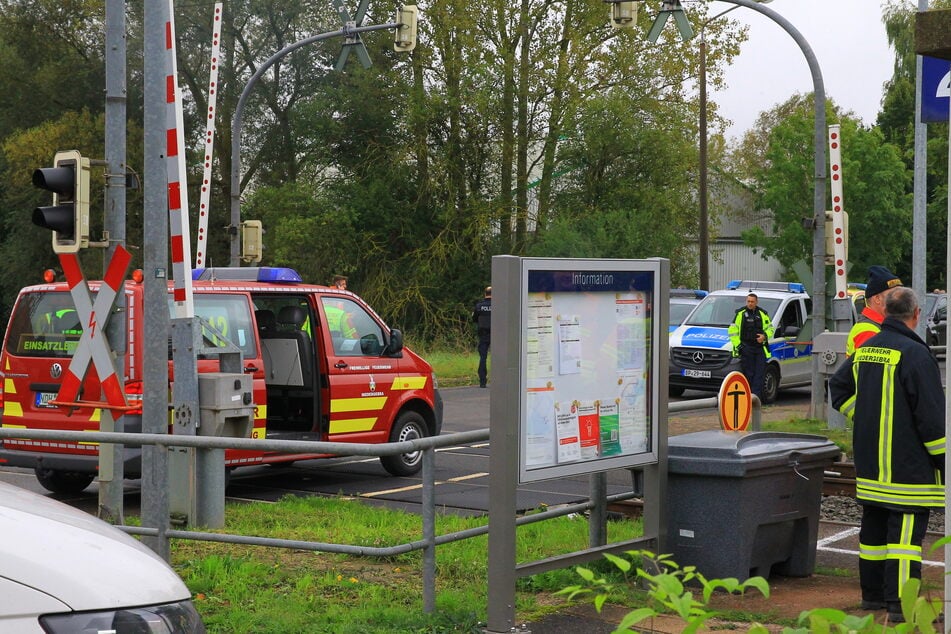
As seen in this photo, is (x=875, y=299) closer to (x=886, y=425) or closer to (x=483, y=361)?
(x=886, y=425)

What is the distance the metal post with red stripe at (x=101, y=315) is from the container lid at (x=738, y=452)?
4140 mm

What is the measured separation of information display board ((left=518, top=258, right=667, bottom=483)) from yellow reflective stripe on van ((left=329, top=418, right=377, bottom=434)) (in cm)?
538

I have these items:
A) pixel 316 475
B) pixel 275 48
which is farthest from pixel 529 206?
pixel 316 475

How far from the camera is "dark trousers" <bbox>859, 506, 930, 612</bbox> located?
650 cm

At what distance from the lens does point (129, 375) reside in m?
10.3

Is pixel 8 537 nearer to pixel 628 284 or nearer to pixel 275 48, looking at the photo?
pixel 628 284

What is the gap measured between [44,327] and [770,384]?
1419cm

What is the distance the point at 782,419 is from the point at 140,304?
35.3ft

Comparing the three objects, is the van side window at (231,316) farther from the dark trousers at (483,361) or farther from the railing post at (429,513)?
the dark trousers at (483,361)

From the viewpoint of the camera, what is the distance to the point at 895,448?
6508mm

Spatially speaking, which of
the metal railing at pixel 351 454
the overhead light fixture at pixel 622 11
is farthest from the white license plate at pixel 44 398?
the overhead light fixture at pixel 622 11

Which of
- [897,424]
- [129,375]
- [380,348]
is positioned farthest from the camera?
[380,348]

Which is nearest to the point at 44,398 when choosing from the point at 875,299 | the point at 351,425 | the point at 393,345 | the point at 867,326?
the point at 351,425

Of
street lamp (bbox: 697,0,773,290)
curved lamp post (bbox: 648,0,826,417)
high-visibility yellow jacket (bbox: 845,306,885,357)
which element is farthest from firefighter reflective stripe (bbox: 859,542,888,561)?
street lamp (bbox: 697,0,773,290)
